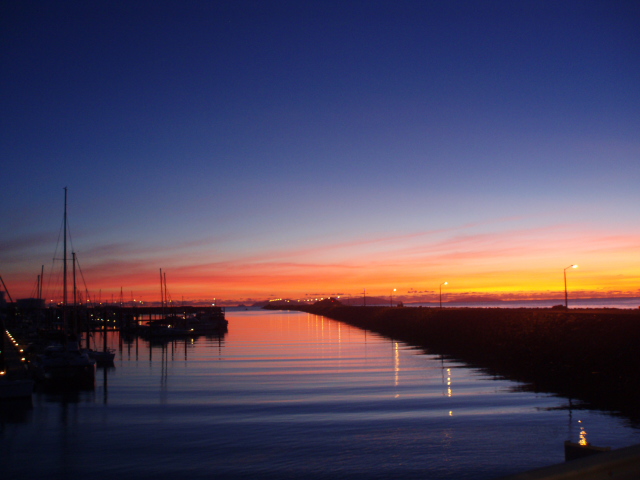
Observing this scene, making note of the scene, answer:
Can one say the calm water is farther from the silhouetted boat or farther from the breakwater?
the breakwater

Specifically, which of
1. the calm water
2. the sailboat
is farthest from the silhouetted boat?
the calm water

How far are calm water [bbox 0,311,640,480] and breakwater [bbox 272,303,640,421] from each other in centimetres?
274

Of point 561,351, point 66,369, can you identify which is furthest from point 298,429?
point 561,351

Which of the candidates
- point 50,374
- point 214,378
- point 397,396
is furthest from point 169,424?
point 50,374

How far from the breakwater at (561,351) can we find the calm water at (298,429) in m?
2.74

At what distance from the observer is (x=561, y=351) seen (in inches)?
1455

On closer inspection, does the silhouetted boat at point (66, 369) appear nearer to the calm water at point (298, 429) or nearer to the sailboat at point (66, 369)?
the sailboat at point (66, 369)

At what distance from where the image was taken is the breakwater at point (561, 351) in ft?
90.2

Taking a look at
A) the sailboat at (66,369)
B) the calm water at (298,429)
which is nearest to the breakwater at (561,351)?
the calm water at (298,429)

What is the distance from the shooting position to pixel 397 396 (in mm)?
26469

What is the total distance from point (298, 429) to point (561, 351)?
81.1 ft

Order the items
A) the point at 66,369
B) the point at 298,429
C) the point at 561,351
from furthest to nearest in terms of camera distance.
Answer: the point at 561,351
the point at 66,369
the point at 298,429

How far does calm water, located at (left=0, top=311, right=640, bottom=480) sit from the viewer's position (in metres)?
15.5

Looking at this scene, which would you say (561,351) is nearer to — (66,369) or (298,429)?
(298,429)
